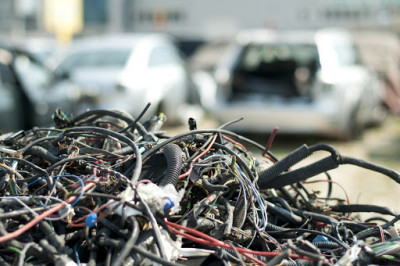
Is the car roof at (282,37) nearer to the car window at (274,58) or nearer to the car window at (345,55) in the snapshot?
the car window at (345,55)

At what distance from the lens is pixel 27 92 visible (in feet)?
23.1

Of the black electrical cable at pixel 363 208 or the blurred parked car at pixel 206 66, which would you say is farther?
the blurred parked car at pixel 206 66

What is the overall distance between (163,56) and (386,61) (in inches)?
229

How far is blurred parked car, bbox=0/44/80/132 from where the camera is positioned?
6805 millimetres

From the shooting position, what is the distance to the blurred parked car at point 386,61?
11.7m

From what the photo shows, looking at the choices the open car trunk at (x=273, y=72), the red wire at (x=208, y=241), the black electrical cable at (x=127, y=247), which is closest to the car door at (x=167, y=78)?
the open car trunk at (x=273, y=72)

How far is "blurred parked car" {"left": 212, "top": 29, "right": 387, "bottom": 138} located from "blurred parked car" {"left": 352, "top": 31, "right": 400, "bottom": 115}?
214cm

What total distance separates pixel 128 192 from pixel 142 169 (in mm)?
287

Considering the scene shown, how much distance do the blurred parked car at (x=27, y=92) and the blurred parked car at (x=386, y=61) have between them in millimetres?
7389

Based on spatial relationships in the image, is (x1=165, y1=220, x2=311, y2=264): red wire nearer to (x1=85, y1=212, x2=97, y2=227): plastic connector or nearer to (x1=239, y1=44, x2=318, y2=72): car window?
(x1=85, y1=212, x2=97, y2=227): plastic connector

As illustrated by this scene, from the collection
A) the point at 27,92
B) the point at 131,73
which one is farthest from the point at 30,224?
the point at 131,73

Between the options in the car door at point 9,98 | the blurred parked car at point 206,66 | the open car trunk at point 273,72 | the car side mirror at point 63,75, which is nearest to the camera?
the car door at point 9,98

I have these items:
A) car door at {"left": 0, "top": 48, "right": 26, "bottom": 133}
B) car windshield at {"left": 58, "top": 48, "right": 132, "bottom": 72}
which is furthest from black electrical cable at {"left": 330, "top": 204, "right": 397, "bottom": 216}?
car windshield at {"left": 58, "top": 48, "right": 132, "bottom": 72}

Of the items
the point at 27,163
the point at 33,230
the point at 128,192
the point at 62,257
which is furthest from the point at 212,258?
the point at 27,163
